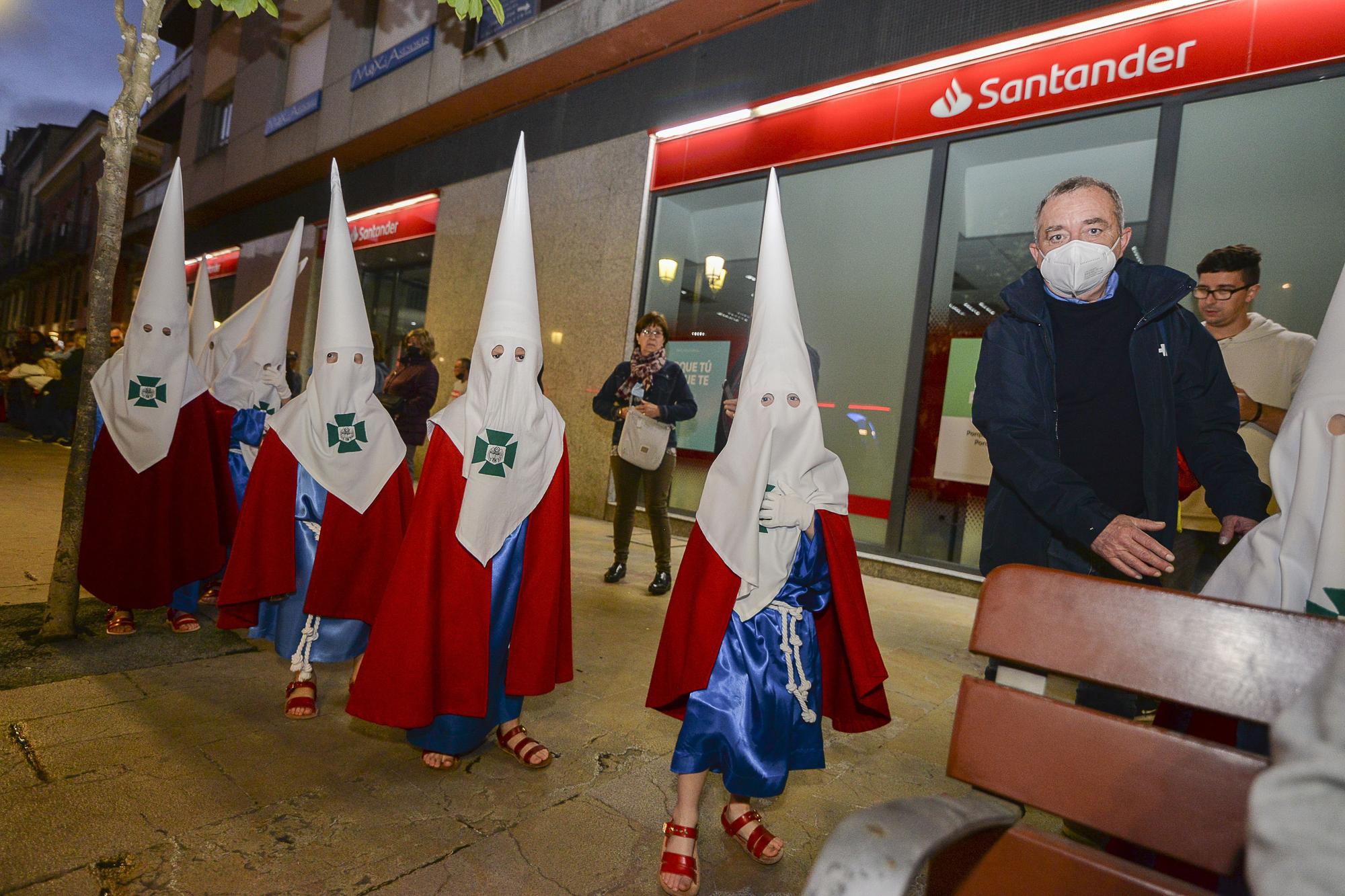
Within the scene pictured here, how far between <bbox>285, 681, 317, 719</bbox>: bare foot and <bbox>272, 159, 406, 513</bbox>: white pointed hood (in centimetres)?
71

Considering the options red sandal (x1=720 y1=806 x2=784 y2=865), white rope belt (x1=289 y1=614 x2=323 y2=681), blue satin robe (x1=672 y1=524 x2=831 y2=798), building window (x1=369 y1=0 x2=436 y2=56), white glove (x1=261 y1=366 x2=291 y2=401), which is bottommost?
red sandal (x1=720 y1=806 x2=784 y2=865)

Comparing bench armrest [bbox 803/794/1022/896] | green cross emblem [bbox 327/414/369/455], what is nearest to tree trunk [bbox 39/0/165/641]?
green cross emblem [bbox 327/414/369/455]

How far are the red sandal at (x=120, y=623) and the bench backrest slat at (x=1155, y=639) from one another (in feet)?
13.1

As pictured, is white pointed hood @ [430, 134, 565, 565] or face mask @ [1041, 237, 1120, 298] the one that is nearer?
face mask @ [1041, 237, 1120, 298]

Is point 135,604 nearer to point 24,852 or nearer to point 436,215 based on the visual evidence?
point 24,852

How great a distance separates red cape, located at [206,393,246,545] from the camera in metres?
3.88

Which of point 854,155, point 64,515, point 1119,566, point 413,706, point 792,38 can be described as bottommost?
point 413,706

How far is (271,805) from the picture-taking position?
2092 millimetres

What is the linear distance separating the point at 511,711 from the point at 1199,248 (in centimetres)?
554

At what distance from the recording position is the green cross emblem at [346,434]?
2982 millimetres

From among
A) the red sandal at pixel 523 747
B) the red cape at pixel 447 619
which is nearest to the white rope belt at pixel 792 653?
the red cape at pixel 447 619

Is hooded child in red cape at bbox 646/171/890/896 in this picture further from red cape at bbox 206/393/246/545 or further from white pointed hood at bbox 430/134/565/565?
red cape at bbox 206/393/246/545

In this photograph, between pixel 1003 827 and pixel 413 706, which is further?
pixel 413 706

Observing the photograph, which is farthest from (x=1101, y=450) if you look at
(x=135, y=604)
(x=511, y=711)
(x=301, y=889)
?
(x=135, y=604)
